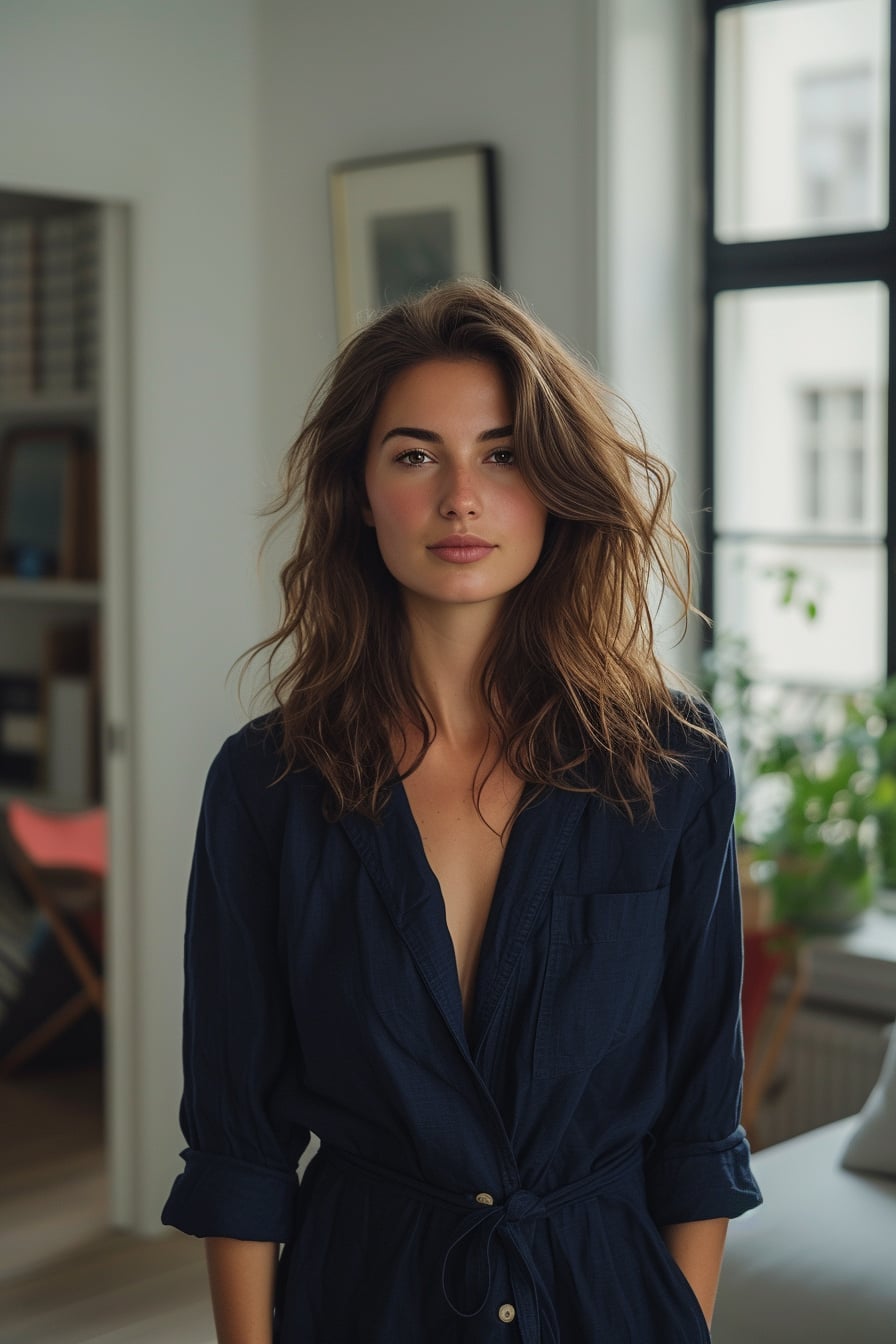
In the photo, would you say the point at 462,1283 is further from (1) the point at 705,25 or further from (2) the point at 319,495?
(1) the point at 705,25

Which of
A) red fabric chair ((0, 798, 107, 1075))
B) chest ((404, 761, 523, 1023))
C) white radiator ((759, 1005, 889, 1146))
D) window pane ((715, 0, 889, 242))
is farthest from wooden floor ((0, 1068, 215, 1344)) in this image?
window pane ((715, 0, 889, 242))

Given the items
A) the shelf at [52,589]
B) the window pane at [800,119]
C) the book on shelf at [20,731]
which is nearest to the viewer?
the window pane at [800,119]

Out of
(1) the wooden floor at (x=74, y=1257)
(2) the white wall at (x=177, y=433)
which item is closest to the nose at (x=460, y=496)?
(2) the white wall at (x=177, y=433)

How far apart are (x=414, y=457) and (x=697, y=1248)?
712 millimetres

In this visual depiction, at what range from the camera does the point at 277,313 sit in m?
3.61

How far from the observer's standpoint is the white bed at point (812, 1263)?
203 cm

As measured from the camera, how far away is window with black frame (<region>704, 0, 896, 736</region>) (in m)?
3.27

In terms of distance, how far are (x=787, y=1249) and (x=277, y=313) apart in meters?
2.34

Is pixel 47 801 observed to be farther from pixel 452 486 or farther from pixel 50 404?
pixel 452 486

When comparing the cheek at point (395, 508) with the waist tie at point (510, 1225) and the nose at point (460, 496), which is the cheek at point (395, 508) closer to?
the nose at point (460, 496)

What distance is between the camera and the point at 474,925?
1305mm

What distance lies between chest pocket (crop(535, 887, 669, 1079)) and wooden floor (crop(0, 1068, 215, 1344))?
82.7 inches

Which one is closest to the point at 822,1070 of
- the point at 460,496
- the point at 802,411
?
the point at 802,411

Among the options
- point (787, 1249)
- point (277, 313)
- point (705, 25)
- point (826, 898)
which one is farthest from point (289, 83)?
point (787, 1249)
